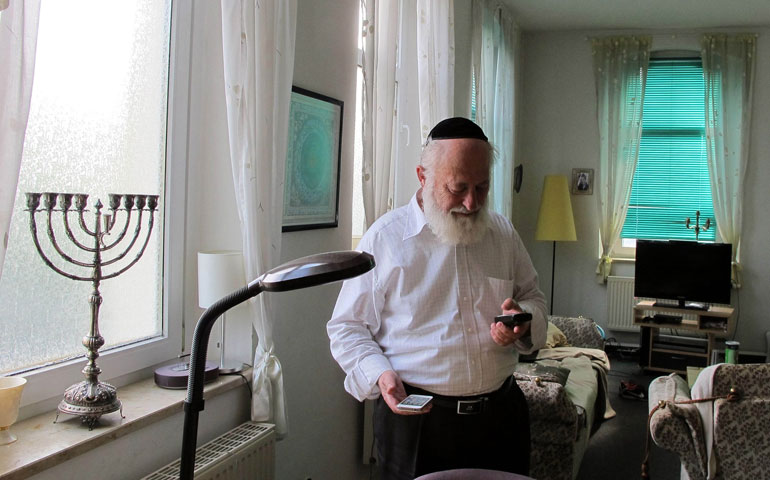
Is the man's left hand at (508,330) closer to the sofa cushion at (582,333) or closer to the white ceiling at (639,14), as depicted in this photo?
the sofa cushion at (582,333)

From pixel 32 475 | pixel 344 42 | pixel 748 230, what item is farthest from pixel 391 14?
pixel 748 230

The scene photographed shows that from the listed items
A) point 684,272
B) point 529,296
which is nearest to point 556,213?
point 684,272

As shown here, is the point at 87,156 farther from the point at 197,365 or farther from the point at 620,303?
the point at 620,303

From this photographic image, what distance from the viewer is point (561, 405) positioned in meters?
3.12

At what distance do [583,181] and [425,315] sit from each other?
546cm

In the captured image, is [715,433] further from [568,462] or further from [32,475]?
[32,475]

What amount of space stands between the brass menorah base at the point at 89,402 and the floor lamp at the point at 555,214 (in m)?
5.48

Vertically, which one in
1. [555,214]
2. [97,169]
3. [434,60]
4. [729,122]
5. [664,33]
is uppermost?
[664,33]

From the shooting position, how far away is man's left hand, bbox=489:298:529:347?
1.93m

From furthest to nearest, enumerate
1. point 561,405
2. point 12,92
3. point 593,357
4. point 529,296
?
point 593,357 < point 561,405 < point 529,296 < point 12,92

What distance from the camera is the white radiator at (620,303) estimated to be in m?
6.96

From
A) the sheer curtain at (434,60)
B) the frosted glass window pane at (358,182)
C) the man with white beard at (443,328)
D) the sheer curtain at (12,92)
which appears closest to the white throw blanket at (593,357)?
the frosted glass window pane at (358,182)

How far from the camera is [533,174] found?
7.27 meters

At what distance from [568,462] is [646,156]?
14.9ft
